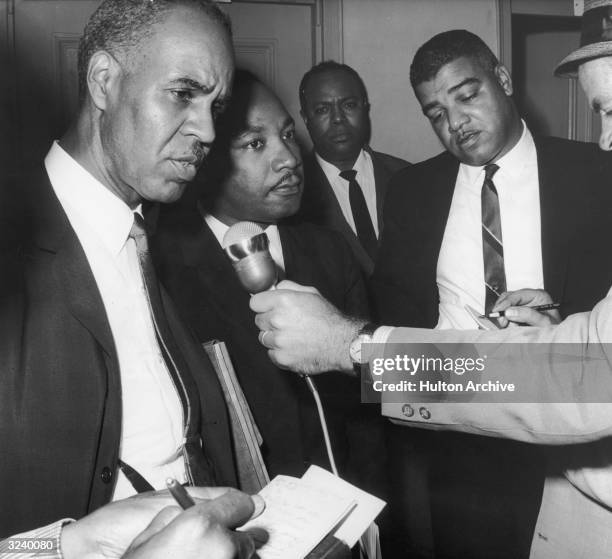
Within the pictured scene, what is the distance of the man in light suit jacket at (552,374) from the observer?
915 millimetres

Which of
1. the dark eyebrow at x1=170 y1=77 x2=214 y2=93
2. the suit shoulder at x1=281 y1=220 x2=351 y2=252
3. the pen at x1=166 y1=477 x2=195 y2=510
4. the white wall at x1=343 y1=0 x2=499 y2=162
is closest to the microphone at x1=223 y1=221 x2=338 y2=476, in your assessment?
the dark eyebrow at x1=170 y1=77 x2=214 y2=93

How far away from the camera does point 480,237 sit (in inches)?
80.7

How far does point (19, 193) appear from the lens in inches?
42.8

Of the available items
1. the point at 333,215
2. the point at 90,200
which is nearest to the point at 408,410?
the point at 90,200

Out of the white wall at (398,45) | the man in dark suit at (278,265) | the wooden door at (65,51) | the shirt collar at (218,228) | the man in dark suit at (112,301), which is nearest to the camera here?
the man in dark suit at (112,301)

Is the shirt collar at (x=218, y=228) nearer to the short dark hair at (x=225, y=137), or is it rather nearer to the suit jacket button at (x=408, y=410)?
the short dark hair at (x=225, y=137)

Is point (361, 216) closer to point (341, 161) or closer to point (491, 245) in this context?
point (341, 161)

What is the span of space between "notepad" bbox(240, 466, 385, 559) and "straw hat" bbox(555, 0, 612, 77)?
90 centimetres

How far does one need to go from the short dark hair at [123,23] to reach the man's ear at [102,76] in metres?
0.02

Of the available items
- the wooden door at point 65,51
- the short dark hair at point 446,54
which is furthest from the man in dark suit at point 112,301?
the wooden door at point 65,51

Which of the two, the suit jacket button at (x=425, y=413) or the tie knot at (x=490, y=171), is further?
the tie knot at (x=490, y=171)

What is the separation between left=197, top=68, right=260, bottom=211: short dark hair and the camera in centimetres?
166

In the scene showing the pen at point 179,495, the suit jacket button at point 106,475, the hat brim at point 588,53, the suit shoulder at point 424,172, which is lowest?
the suit jacket button at point 106,475

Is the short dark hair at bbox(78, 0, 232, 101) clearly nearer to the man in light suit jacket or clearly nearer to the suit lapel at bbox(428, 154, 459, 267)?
the man in light suit jacket
